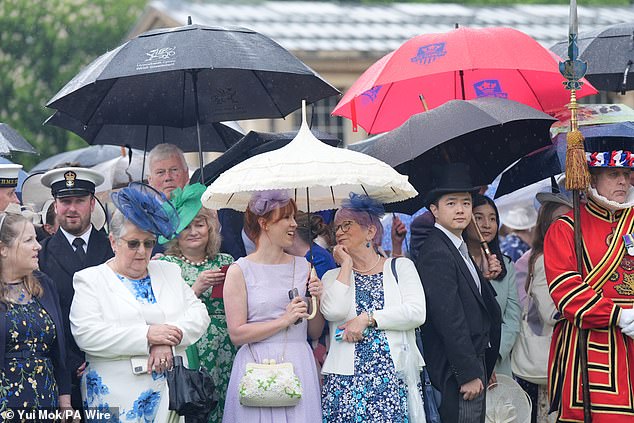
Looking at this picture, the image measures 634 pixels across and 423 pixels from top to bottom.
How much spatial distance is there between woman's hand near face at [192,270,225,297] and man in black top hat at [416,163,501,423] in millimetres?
1184

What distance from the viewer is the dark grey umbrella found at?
767 centimetres

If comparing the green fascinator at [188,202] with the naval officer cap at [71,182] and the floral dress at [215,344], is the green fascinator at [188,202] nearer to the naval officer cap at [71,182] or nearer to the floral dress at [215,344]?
the floral dress at [215,344]

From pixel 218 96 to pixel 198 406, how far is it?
8.57 feet

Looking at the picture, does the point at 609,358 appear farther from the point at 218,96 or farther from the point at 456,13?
the point at 456,13

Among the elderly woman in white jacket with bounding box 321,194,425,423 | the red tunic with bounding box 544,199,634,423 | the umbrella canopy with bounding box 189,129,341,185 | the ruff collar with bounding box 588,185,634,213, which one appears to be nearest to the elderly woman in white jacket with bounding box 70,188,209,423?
the elderly woman in white jacket with bounding box 321,194,425,423

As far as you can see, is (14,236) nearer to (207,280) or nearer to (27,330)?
(27,330)

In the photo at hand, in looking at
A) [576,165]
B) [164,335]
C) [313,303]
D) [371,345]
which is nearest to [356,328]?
[371,345]

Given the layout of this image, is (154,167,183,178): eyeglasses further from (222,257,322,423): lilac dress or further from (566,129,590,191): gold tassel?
(566,129,590,191): gold tassel

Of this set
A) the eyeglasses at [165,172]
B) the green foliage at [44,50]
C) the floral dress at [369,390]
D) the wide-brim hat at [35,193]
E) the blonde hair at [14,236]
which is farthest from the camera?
the green foliage at [44,50]

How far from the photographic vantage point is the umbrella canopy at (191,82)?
276 inches

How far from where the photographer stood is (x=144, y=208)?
6.36m

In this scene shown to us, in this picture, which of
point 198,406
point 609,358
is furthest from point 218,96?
point 609,358

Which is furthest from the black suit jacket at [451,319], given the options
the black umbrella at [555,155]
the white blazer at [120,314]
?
the white blazer at [120,314]

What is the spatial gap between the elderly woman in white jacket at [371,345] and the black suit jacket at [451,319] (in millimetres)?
168
